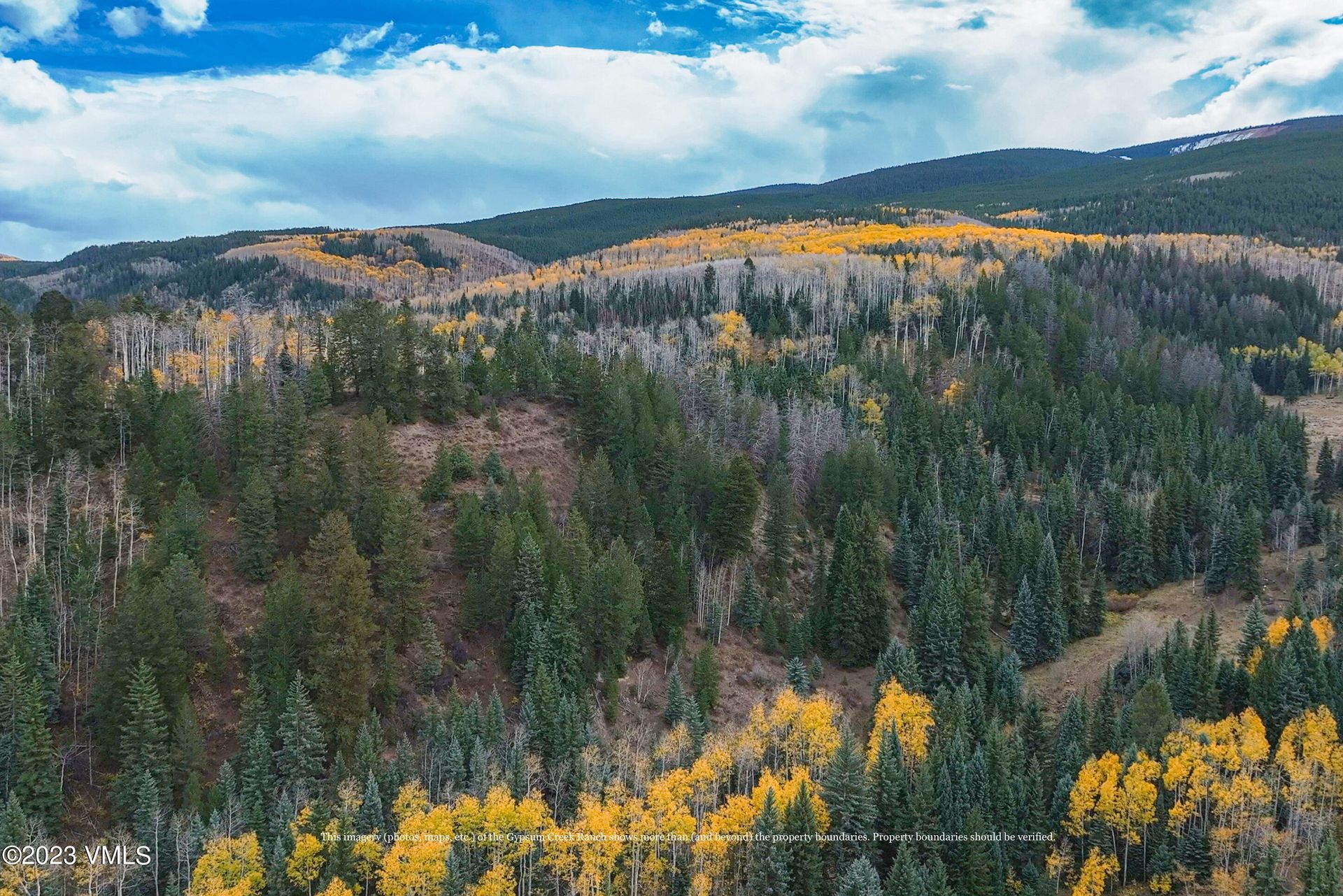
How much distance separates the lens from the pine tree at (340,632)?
193ft

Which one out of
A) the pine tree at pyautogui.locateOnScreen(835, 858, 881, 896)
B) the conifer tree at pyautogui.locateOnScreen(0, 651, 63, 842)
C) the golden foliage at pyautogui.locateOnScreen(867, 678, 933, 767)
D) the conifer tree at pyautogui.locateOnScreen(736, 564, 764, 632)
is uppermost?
the conifer tree at pyautogui.locateOnScreen(0, 651, 63, 842)

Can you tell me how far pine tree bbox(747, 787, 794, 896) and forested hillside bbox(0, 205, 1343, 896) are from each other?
7.0 inches

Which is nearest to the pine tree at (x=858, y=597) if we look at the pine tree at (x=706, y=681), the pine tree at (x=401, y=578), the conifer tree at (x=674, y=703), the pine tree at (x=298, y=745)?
the pine tree at (x=706, y=681)

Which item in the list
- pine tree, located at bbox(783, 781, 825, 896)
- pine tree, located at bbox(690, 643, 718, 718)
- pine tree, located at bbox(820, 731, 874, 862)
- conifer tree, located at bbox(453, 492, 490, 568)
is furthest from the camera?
conifer tree, located at bbox(453, 492, 490, 568)

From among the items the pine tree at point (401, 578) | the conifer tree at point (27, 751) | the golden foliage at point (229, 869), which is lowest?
the golden foliage at point (229, 869)

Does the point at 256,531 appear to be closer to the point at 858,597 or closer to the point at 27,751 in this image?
the point at 27,751

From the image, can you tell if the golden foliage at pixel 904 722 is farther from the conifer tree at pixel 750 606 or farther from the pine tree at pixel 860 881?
the conifer tree at pixel 750 606

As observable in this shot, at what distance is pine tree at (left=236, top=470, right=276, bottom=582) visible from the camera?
223ft

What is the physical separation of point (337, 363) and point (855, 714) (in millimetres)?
59561

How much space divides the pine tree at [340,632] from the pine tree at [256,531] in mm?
7864

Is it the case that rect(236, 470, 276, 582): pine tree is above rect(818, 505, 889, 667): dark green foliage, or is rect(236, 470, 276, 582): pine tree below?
above

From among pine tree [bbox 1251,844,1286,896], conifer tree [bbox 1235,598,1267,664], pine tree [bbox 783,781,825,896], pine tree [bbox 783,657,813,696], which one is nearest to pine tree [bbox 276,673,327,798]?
pine tree [bbox 783,781,825,896]

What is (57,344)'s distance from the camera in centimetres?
9038

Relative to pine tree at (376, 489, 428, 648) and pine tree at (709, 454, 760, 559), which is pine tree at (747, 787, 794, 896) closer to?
pine tree at (376, 489, 428, 648)
